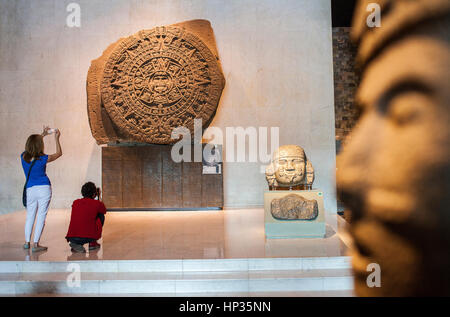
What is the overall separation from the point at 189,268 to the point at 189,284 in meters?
0.26

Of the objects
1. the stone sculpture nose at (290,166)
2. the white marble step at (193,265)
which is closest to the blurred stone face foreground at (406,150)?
the white marble step at (193,265)

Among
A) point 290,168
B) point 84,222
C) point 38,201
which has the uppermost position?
point 290,168

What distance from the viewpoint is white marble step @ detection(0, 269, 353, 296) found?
9.62 ft

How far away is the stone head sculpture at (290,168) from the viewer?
419 cm

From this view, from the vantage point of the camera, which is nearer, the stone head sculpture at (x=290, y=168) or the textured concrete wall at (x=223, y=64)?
the stone head sculpture at (x=290, y=168)

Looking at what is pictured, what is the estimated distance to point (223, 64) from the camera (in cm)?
709

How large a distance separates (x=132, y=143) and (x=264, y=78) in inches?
116

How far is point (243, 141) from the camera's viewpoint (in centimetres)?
710

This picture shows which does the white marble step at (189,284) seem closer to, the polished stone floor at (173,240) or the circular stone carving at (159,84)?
the polished stone floor at (173,240)

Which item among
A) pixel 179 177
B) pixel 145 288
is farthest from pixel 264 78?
pixel 145 288

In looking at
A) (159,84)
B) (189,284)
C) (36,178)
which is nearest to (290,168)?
(189,284)

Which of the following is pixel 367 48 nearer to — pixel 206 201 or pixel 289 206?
pixel 289 206

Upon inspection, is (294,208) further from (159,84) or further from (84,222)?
(159,84)

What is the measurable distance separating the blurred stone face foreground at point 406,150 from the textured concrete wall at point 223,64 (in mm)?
6606
